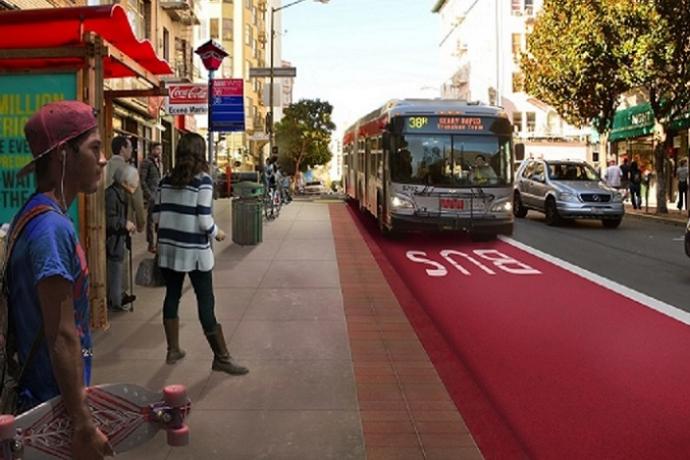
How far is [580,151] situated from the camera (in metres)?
50.5

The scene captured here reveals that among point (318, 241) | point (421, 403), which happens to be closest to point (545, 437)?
point (421, 403)

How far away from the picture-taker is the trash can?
14.3m

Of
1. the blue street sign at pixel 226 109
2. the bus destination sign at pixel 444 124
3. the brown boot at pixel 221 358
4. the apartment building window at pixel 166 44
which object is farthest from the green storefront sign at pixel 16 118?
the apartment building window at pixel 166 44

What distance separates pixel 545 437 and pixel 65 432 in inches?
131

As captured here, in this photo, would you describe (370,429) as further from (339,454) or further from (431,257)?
(431,257)

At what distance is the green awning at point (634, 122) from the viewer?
1224 inches

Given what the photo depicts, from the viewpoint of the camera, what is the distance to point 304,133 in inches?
2630

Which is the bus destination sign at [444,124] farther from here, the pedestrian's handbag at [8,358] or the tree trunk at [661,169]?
the pedestrian's handbag at [8,358]

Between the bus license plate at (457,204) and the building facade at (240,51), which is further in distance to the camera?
the building facade at (240,51)

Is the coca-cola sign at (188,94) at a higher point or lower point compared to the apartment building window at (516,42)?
lower

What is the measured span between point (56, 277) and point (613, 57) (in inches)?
991

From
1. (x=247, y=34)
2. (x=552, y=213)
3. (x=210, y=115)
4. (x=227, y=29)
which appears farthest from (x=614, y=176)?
(x=247, y=34)

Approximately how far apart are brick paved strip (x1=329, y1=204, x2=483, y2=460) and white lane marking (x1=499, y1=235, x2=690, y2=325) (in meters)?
3.10

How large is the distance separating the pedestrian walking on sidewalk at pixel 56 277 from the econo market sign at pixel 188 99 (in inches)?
376
